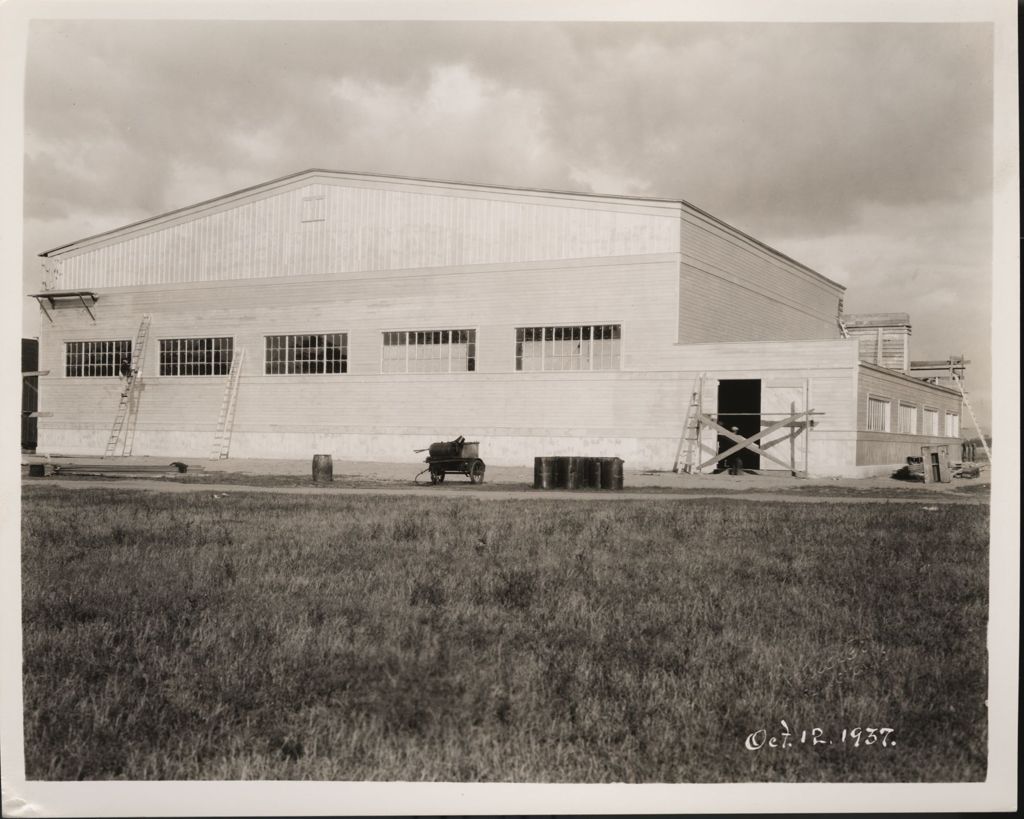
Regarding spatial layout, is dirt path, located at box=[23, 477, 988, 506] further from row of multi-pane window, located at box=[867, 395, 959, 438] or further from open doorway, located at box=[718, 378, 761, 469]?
row of multi-pane window, located at box=[867, 395, 959, 438]

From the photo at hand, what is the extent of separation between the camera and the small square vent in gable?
1432 centimetres

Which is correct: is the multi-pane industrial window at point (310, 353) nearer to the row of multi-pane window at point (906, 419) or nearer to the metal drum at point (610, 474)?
the metal drum at point (610, 474)

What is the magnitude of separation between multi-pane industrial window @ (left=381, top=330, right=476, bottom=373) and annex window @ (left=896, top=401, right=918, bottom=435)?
11.0 m

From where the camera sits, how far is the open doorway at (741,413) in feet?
70.2

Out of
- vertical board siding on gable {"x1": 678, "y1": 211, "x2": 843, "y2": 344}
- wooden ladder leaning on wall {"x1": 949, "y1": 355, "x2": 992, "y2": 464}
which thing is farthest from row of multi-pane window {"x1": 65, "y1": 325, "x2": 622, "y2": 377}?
wooden ladder leaning on wall {"x1": 949, "y1": 355, "x2": 992, "y2": 464}

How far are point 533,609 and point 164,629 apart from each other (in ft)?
8.41

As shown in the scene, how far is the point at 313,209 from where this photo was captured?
15953 millimetres

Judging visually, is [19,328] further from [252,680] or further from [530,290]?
[530,290]

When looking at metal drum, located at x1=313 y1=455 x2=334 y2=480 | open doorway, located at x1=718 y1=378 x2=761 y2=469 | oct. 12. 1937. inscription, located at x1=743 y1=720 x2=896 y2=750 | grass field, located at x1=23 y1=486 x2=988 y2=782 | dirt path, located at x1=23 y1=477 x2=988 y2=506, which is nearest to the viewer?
grass field, located at x1=23 y1=486 x2=988 y2=782

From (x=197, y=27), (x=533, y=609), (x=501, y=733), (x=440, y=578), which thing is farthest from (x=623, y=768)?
(x=197, y=27)

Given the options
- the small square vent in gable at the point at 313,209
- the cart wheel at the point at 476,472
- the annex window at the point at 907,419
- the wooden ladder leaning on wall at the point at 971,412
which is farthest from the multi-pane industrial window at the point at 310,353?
the wooden ladder leaning on wall at the point at 971,412

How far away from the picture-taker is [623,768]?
15.0 ft

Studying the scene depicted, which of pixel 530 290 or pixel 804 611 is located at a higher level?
pixel 530 290

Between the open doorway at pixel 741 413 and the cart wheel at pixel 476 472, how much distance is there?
265 inches
